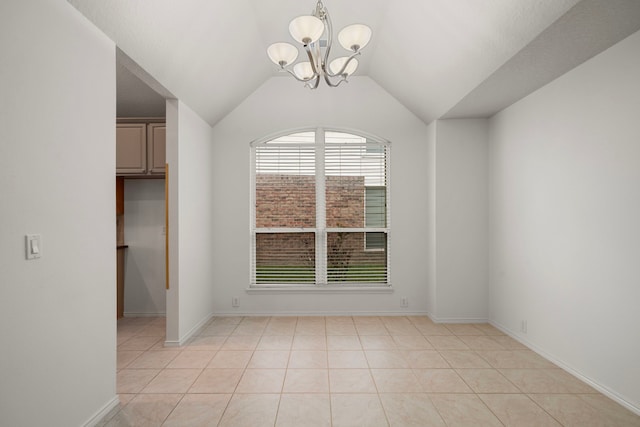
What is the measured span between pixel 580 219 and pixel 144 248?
488 centimetres

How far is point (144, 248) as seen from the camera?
4.76 m

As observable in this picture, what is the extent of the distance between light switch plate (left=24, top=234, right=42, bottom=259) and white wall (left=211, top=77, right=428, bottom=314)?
2.87 meters

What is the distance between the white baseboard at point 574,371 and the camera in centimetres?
243

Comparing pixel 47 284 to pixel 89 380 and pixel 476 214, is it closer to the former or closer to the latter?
pixel 89 380

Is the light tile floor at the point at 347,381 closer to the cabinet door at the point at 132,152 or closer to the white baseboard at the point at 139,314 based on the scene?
the white baseboard at the point at 139,314

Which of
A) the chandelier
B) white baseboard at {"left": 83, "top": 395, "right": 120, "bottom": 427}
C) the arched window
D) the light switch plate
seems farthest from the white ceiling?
white baseboard at {"left": 83, "top": 395, "right": 120, "bottom": 427}

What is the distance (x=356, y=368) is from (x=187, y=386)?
139 centimetres

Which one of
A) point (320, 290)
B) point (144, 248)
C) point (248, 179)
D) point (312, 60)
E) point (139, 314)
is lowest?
point (139, 314)

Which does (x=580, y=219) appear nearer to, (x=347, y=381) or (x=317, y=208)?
(x=347, y=381)

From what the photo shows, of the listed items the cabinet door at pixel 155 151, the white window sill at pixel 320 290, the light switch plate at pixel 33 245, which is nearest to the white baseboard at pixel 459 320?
the white window sill at pixel 320 290

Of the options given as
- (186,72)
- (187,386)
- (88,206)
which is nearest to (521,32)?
(186,72)

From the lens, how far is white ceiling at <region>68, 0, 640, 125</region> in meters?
2.22

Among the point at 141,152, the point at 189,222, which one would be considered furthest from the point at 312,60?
the point at 141,152

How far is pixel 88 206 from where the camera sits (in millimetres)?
2193
